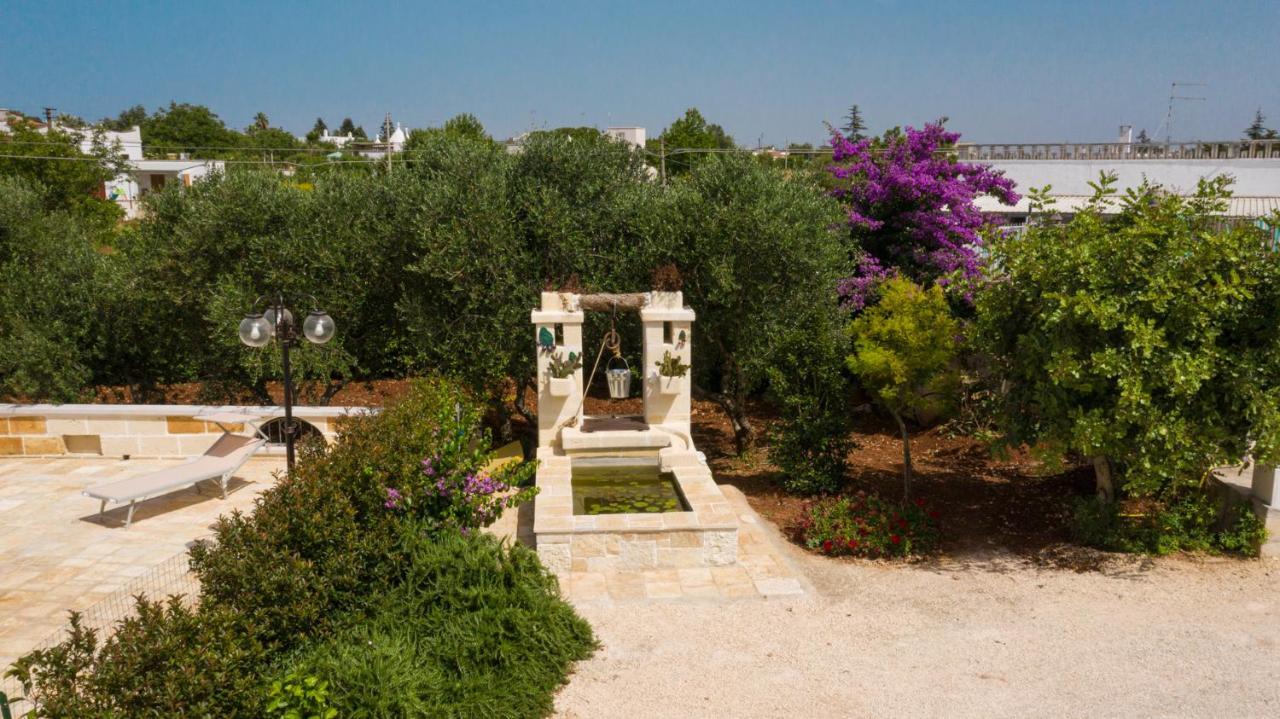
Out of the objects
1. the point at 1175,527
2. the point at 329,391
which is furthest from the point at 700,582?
the point at 329,391

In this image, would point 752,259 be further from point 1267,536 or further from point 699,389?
point 1267,536

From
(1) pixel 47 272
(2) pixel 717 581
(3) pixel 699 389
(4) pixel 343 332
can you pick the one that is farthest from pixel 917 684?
(1) pixel 47 272

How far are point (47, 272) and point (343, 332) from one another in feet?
16.1

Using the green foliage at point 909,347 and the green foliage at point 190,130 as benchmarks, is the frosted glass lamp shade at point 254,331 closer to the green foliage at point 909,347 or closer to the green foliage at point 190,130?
the green foliage at point 909,347

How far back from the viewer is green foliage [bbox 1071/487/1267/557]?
9.12 metres

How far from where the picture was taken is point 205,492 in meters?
10.9

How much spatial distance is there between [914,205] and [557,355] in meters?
8.29

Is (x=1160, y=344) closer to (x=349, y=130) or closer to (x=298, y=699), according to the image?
(x=298, y=699)

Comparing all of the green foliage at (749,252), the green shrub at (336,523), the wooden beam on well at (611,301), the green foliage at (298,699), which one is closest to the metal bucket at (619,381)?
the wooden beam on well at (611,301)

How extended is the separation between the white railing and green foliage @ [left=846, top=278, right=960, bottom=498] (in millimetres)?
16816

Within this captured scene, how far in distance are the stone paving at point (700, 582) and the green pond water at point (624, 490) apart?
927 millimetres

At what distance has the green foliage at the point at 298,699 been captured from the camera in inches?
208

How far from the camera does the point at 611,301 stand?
1178 centimetres

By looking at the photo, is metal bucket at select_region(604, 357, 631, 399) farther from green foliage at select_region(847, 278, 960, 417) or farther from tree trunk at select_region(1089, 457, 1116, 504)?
tree trunk at select_region(1089, 457, 1116, 504)
